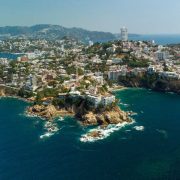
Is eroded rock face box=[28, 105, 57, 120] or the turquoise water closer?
the turquoise water

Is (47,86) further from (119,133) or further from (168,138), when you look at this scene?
(168,138)

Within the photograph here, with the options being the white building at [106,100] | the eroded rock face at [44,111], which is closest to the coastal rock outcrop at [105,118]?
the white building at [106,100]

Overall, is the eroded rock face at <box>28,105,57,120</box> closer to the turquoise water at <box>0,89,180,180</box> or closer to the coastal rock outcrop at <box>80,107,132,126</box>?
the turquoise water at <box>0,89,180,180</box>

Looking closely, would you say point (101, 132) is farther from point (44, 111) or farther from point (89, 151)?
point (44, 111)

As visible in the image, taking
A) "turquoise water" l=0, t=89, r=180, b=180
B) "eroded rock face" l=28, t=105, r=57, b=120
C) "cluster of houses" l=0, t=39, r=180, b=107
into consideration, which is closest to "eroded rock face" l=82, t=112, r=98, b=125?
"turquoise water" l=0, t=89, r=180, b=180

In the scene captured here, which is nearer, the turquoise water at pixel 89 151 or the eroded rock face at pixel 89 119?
the turquoise water at pixel 89 151

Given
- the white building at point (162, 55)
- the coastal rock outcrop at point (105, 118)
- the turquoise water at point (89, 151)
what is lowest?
the turquoise water at point (89, 151)

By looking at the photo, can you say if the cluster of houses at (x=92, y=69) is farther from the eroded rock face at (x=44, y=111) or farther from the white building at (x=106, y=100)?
the eroded rock face at (x=44, y=111)

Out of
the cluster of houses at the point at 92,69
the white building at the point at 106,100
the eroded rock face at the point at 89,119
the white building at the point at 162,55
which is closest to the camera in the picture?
the eroded rock face at the point at 89,119

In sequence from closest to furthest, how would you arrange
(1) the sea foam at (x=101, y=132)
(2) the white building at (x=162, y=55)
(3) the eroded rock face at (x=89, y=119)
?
1. (1) the sea foam at (x=101, y=132)
2. (3) the eroded rock face at (x=89, y=119)
3. (2) the white building at (x=162, y=55)

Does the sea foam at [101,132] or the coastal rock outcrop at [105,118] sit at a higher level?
the coastal rock outcrop at [105,118]

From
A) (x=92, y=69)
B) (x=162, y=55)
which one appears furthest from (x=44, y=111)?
(x=162, y=55)
